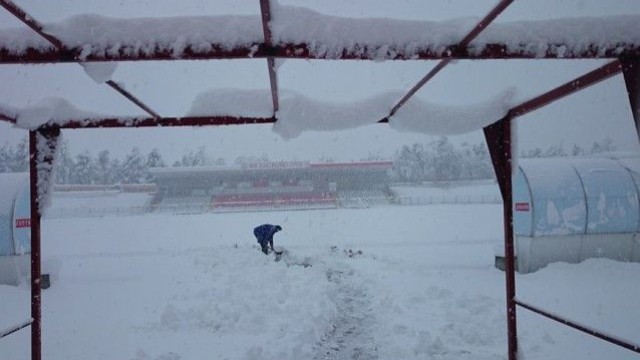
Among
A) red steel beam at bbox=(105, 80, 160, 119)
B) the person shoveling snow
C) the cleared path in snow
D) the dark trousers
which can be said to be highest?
red steel beam at bbox=(105, 80, 160, 119)

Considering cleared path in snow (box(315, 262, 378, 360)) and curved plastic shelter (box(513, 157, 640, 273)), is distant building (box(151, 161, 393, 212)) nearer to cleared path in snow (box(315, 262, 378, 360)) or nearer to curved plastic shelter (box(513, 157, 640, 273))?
curved plastic shelter (box(513, 157, 640, 273))

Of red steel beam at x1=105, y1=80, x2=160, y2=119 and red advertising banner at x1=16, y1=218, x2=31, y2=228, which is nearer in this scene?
red steel beam at x1=105, y1=80, x2=160, y2=119

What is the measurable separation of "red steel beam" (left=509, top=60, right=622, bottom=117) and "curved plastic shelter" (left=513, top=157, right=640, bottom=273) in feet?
25.9

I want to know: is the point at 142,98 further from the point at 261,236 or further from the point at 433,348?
the point at 261,236

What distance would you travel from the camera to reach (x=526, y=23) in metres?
3.04

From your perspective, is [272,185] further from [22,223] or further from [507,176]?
[507,176]

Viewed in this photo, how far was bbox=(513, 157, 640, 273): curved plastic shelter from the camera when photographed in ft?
37.3

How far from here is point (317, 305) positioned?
840 cm

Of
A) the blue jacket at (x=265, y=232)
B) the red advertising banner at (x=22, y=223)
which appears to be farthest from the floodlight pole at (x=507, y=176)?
the red advertising banner at (x=22, y=223)

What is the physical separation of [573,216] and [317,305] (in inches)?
309

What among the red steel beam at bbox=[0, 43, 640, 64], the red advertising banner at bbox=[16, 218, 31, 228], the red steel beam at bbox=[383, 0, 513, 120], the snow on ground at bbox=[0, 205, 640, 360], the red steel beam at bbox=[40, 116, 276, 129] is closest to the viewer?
the red steel beam at bbox=[383, 0, 513, 120]

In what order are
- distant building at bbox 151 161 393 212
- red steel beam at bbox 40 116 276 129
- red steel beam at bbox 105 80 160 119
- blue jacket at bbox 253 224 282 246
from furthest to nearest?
distant building at bbox 151 161 393 212 → blue jacket at bbox 253 224 282 246 → red steel beam at bbox 40 116 276 129 → red steel beam at bbox 105 80 160 119

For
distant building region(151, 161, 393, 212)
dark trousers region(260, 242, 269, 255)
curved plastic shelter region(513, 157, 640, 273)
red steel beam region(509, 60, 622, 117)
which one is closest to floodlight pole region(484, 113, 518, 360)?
red steel beam region(509, 60, 622, 117)

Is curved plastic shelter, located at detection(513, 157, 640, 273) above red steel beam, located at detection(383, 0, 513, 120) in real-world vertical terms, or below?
below
